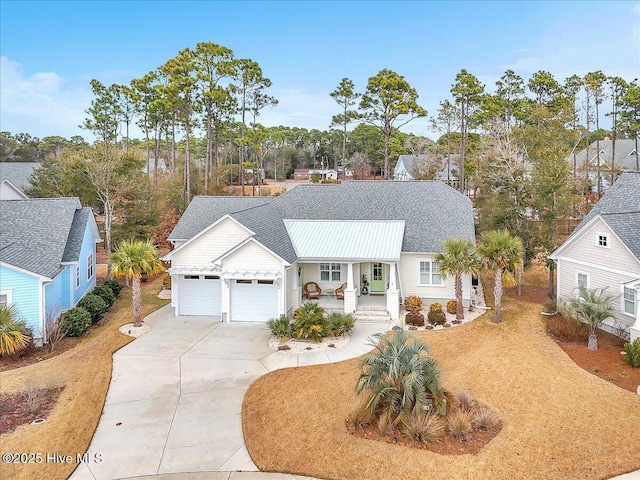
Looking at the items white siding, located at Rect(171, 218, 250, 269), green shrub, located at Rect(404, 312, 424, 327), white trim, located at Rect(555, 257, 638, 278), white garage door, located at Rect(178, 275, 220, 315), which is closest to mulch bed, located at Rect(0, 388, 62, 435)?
white garage door, located at Rect(178, 275, 220, 315)

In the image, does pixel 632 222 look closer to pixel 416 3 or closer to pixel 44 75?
pixel 416 3

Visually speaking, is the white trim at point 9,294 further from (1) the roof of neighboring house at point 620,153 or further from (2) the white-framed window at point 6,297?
(1) the roof of neighboring house at point 620,153

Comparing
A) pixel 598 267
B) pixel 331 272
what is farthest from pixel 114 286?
pixel 598 267

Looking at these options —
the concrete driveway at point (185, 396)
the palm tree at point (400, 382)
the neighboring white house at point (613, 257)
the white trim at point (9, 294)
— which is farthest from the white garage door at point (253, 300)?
the neighboring white house at point (613, 257)

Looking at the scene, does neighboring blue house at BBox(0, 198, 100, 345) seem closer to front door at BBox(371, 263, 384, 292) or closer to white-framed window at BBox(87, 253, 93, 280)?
white-framed window at BBox(87, 253, 93, 280)

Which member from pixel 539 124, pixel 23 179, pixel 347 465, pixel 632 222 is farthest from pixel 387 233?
pixel 23 179

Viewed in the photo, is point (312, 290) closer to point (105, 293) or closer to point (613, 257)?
point (105, 293)
